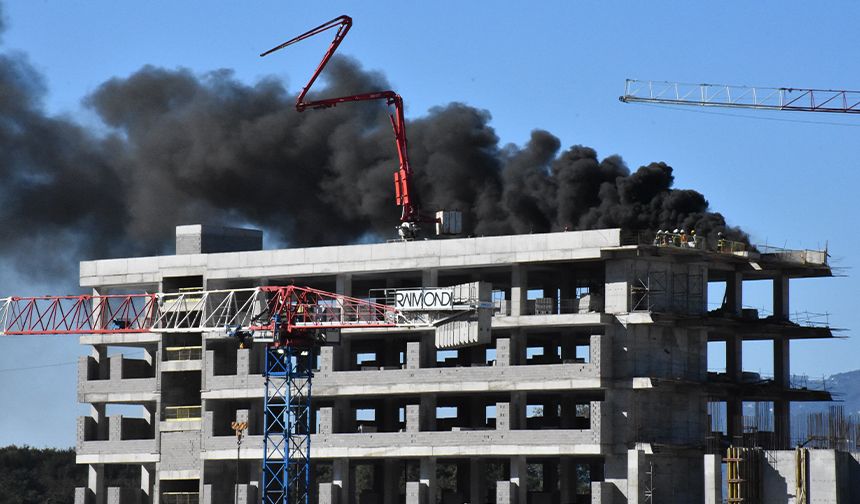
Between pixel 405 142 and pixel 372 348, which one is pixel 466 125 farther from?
pixel 372 348

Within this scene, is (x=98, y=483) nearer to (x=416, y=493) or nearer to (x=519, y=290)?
(x=416, y=493)

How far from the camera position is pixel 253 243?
136000mm

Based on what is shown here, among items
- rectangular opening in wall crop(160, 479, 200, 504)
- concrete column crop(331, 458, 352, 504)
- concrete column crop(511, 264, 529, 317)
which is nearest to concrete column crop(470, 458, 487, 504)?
concrete column crop(331, 458, 352, 504)

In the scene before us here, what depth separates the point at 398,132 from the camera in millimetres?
144250

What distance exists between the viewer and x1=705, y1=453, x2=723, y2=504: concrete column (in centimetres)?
10625

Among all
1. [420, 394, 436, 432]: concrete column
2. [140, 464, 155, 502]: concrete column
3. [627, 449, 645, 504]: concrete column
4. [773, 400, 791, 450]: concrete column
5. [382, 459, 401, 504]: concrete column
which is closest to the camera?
[627, 449, 645, 504]: concrete column

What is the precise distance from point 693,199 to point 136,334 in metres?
43.9

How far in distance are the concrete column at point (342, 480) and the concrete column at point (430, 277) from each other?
548 inches

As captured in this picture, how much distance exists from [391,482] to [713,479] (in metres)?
26.4

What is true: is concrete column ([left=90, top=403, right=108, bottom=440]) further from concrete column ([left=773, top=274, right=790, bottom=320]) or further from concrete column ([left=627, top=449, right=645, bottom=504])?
concrete column ([left=773, top=274, right=790, bottom=320])

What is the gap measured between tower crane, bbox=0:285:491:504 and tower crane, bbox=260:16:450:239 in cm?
1167

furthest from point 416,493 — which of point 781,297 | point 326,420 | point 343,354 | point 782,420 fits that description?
point 781,297

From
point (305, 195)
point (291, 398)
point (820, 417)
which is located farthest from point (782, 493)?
point (305, 195)

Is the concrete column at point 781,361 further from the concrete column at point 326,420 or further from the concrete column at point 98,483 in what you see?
the concrete column at point 98,483
